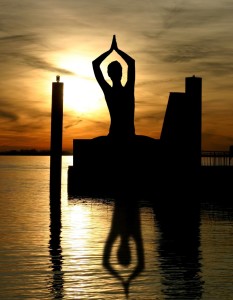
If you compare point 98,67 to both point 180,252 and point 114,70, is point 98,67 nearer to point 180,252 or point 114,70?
point 114,70

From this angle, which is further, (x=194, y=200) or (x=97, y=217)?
(x=194, y=200)

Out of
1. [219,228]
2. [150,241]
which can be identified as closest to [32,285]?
[150,241]

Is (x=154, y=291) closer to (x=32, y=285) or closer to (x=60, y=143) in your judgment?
(x=32, y=285)

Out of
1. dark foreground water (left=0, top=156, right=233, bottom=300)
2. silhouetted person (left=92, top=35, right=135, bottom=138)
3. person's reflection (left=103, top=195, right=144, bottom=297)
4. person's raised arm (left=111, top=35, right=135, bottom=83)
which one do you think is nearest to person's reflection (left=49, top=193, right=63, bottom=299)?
dark foreground water (left=0, top=156, right=233, bottom=300)

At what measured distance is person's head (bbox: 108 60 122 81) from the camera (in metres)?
22.3

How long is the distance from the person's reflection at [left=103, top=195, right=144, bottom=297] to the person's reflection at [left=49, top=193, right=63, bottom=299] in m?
0.76

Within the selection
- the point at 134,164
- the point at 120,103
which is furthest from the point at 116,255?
the point at 134,164

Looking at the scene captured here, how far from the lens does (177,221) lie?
18.0 metres

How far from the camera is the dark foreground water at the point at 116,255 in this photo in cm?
964

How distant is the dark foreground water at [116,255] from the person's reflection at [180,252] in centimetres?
1

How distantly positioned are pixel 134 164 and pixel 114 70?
3252 mm

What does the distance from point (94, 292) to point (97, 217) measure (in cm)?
953

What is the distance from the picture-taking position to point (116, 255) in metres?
12.5

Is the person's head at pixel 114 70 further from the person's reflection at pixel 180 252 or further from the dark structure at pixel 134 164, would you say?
the person's reflection at pixel 180 252
